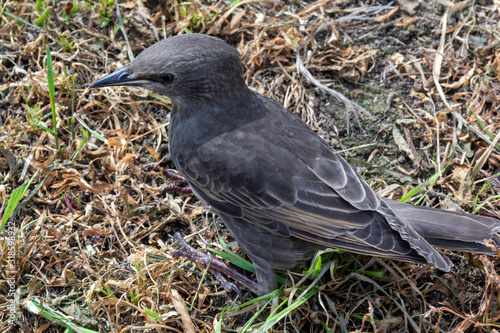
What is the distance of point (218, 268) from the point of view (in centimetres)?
421

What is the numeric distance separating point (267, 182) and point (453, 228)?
4.51ft

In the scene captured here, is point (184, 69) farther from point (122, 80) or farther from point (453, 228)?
point (453, 228)

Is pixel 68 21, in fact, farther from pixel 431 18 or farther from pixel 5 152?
pixel 431 18

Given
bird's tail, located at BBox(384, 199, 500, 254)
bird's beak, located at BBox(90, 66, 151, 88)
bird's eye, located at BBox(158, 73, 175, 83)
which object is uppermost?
bird's eye, located at BBox(158, 73, 175, 83)

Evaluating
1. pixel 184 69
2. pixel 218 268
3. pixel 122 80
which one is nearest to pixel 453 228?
pixel 218 268

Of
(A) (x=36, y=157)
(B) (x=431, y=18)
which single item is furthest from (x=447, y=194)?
(A) (x=36, y=157)

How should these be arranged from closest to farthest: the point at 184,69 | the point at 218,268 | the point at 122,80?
the point at 184,69, the point at 122,80, the point at 218,268

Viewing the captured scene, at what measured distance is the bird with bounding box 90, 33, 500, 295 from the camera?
3682mm

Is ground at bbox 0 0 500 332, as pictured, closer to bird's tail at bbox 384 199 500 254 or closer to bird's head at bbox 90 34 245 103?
bird's tail at bbox 384 199 500 254

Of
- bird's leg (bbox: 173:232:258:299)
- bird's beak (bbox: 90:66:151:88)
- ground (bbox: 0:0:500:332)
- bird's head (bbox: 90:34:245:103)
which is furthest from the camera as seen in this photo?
bird's leg (bbox: 173:232:258:299)

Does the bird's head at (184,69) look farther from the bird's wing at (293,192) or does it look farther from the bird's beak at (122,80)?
the bird's wing at (293,192)

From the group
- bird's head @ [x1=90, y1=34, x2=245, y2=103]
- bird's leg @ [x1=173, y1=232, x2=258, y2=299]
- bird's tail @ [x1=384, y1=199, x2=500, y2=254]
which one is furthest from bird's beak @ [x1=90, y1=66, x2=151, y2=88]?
bird's tail @ [x1=384, y1=199, x2=500, y2=254]

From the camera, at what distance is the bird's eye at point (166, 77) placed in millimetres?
3727

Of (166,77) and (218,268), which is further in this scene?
(218,268)
